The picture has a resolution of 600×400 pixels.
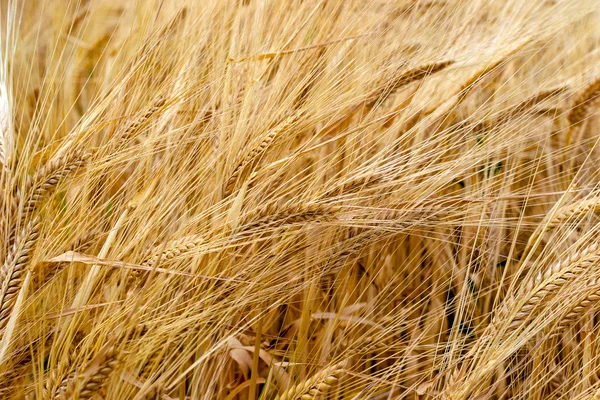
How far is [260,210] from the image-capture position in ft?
2.57

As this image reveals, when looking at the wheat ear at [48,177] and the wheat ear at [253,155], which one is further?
the wheat ear at [253,155]

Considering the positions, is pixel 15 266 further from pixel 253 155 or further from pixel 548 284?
pixel 548 284

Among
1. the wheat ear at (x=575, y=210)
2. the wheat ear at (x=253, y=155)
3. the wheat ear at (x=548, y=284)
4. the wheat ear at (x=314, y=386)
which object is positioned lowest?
the wheat ear at (x=314, y=386)

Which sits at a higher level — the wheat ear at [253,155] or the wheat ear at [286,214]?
the wheat ear at [253,155]

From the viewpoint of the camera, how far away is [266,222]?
0.79 meters

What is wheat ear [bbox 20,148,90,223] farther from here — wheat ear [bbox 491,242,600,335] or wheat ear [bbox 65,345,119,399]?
wheat ear [bbox 491,242,600,335]

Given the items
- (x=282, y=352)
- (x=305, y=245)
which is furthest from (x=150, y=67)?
(x=282, y=352)

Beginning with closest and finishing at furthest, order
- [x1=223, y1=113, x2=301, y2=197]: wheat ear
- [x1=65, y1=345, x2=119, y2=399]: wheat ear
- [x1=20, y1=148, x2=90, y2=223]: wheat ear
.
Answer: [x1=65, y1=345, x2=119, y2=399]: wheat ear → [x1=20, y1=148, x2=90, y2=223]: wheat ear → [x1=223, y1=113, x2=301, y2=197]: wheat ear

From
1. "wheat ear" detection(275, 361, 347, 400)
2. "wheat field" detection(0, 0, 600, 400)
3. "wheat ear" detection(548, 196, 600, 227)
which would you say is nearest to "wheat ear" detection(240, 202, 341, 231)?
"wheat field" detection(0, 0, 600, 400)

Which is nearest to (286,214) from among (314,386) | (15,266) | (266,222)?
(266,222)

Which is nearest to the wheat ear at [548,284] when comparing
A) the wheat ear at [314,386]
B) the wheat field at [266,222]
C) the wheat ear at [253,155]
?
the wheat field at [266,222]

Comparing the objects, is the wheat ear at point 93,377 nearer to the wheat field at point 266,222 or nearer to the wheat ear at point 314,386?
the wheat field at point 266,222

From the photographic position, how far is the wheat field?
0.72 meters

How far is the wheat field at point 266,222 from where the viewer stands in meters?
0.72
